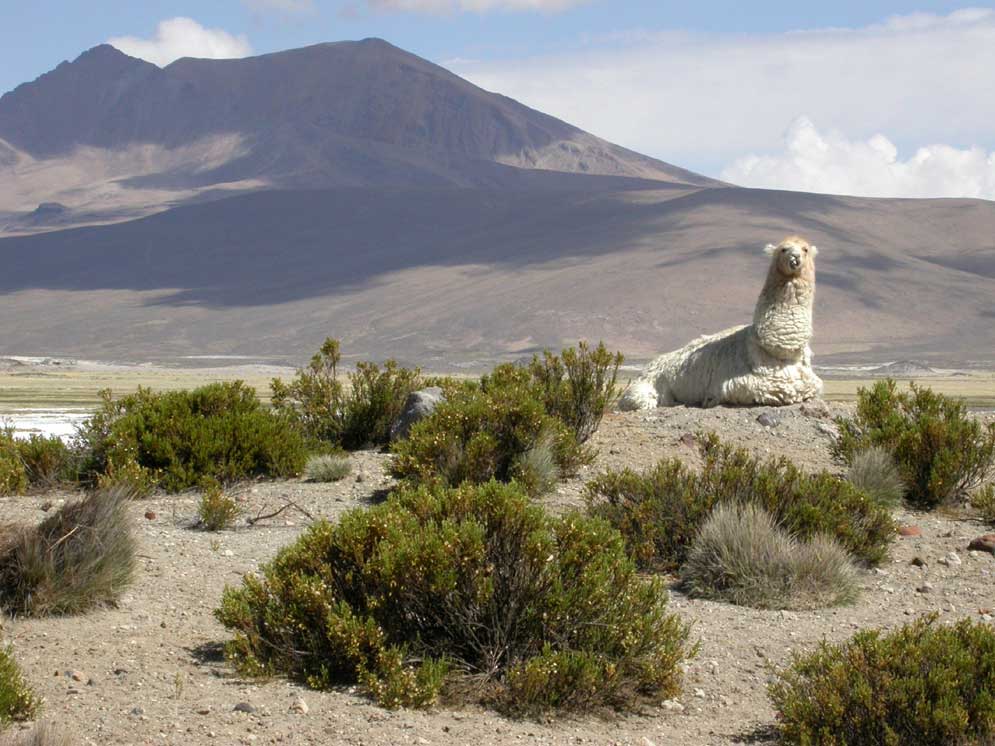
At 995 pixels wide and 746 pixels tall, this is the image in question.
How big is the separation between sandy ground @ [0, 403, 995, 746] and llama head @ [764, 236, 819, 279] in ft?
15.9

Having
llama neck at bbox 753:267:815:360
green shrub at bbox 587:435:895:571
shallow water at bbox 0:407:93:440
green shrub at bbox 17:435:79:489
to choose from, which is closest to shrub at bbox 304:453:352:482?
green shrub at bbox 17:435:79:489

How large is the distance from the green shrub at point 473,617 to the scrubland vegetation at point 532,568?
1 centimetres

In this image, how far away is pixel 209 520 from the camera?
1014cm

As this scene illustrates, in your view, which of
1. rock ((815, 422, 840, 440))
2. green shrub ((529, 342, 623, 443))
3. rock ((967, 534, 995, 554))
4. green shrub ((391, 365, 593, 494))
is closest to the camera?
rock ((967, 534, 995, 554))

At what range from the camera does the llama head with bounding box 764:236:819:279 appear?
15492 millimetres

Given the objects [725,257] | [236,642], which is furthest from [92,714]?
[725,257]

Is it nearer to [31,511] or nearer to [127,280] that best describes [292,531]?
[31,511]

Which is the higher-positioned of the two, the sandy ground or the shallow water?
the sandy ground

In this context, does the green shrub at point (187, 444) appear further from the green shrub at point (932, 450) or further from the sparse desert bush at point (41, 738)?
the sparse desert bush at point (41, 738)

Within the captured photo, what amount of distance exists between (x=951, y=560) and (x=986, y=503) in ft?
5.19

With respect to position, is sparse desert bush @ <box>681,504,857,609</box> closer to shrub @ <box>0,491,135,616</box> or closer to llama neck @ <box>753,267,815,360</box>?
shrub @ <box>0,491,135,616</box>

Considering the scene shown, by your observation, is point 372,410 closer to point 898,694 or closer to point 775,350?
point 775,350

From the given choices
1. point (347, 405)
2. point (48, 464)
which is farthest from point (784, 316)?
point (48, 464)

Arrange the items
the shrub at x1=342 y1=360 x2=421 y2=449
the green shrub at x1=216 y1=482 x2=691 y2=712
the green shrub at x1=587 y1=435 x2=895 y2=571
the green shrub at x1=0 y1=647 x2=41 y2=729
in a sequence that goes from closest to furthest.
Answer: the green shrub at x1=0 y1=647 x2=41 y2=729 → the green shrub at x1=216 y1=482 x2=691 y2=712 → the green shrub at x1=587 y1=435 x2=895 y2=571 → the shrub at x1=342 y1=360 x2=421 y2=449
